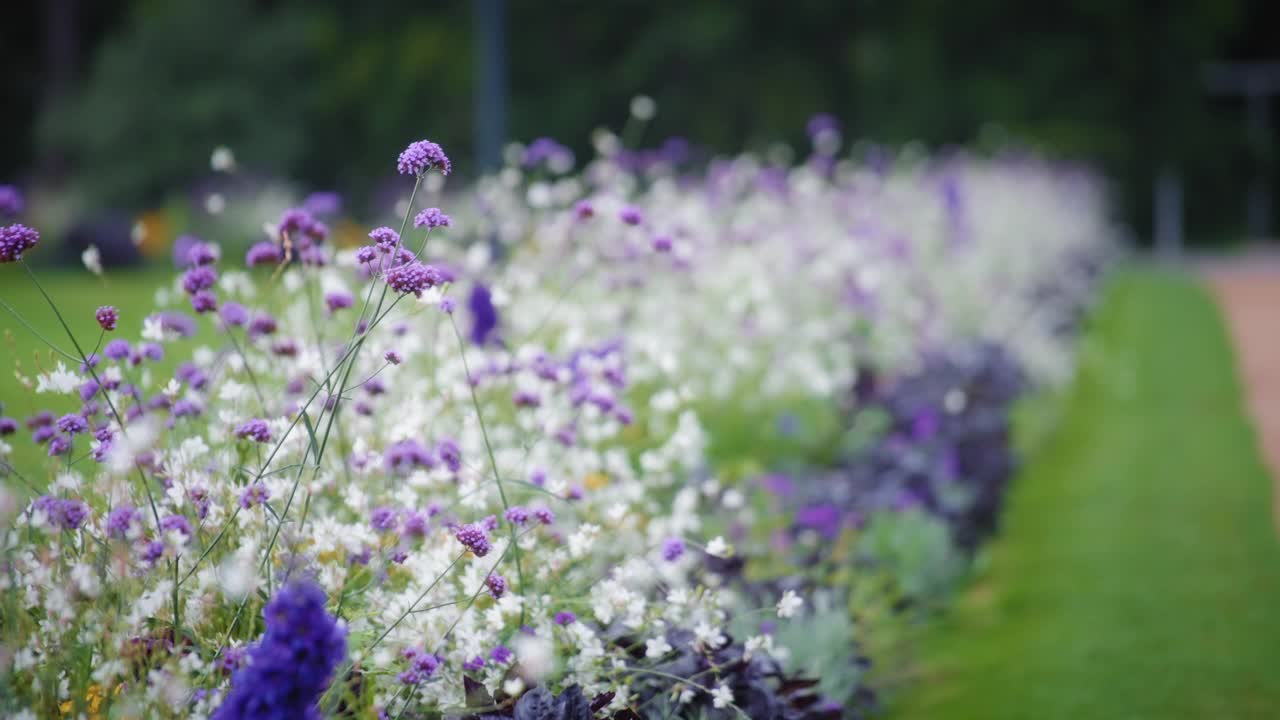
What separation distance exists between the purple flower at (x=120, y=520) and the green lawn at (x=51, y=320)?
1.43 ft

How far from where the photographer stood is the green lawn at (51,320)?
3618mm

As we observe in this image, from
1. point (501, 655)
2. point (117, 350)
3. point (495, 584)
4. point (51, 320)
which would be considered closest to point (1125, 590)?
point (501, 655)

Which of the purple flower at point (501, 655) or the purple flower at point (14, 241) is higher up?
the purple flower at point (14, 241)

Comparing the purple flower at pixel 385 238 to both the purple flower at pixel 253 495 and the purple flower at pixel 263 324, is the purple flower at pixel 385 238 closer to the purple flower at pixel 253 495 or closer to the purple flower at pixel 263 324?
the purple flower at pixel 253 495

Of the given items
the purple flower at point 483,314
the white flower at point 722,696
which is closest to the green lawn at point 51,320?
the purple flower at point 483,314

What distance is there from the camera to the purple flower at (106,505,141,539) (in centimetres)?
224

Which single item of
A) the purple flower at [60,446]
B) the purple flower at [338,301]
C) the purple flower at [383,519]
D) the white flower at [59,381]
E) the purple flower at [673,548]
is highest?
the purple flower at [338,301]

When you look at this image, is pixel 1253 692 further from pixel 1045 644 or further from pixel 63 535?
pixel 63 535

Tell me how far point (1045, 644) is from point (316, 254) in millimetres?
2810

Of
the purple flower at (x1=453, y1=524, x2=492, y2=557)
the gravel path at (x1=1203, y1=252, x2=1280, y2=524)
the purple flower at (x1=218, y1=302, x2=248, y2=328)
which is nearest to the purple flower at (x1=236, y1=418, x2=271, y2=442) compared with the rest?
the purple flower at (x1=453, y1=524, x2=492, y2=557)

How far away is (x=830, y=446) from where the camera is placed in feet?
19.3

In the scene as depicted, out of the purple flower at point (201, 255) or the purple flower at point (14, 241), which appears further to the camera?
the purple flower at point (201, 255)

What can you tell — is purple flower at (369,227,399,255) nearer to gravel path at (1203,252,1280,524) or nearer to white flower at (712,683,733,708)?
white flower at (712,683,733,708)

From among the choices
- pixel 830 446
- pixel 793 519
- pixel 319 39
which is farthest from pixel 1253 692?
pixel 319 39
